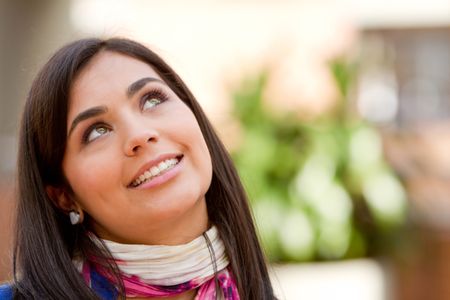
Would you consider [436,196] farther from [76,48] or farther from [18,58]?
[76,48]

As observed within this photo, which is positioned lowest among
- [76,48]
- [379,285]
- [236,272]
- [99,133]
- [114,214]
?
[379,285]

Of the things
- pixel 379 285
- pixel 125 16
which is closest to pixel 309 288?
pixel 379 285

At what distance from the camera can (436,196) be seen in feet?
24.7

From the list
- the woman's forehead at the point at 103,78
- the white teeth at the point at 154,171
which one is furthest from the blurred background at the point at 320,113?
the white teeth at the point at 154,171

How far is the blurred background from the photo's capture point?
7.16 m

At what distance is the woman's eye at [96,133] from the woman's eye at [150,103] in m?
0.13

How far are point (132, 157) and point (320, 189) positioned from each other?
4.72 metres

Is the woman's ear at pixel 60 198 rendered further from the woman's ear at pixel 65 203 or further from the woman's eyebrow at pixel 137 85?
the woman's eyebrow at pixel 137 85

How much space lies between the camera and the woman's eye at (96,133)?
2.66 metres

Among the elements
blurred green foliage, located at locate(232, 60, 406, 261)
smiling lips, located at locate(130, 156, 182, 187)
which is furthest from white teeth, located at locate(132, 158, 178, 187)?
blurred green foliage, located at locate(232, 60, 406, 261)

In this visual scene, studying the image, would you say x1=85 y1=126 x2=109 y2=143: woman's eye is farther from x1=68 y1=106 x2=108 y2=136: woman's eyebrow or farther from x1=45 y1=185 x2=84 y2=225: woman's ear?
x1=45 y1=185 x2=84 y2=225: woman's ear

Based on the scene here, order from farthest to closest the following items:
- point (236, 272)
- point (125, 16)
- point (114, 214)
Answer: point (125, 16) → point (236, 272) → point (114, 214)

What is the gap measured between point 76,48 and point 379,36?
23.5 feet

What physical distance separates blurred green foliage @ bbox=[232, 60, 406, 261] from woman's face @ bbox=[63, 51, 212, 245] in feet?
14.5
